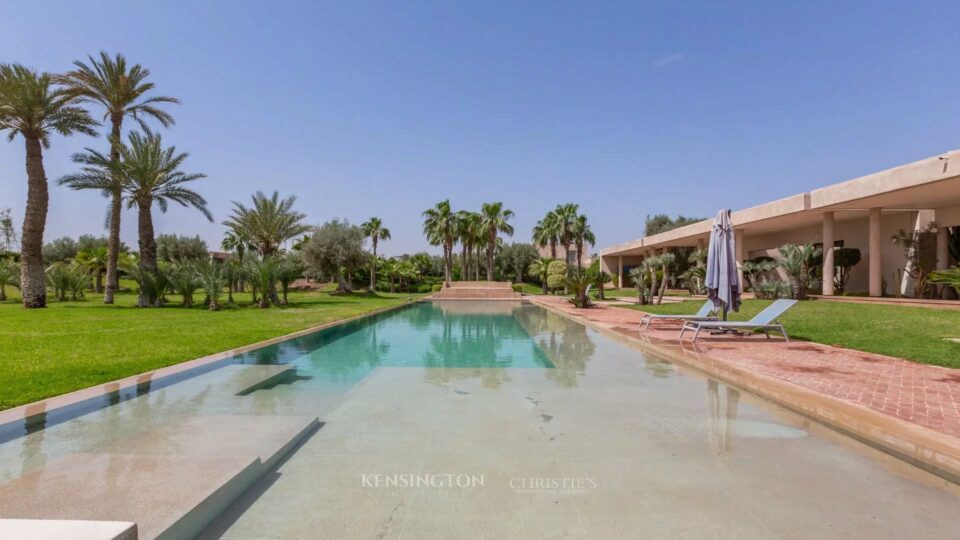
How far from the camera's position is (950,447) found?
3.40 m

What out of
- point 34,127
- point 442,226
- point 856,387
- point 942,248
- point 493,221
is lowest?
point 856,387

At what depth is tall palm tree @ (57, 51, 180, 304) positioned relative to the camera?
2077 cm

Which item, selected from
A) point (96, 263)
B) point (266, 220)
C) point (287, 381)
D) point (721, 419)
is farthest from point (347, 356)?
point (96, 263)

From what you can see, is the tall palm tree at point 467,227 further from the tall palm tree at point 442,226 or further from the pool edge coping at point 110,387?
the pool edge coping at point 110,387

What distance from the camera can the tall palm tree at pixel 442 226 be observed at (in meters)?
42.9

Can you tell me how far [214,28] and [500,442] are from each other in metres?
12.9

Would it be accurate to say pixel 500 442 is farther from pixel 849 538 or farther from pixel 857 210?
pixel 857 210

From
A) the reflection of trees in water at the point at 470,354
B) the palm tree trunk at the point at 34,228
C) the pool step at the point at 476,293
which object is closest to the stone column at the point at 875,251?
the reflection of trees in water at the point at 470,354

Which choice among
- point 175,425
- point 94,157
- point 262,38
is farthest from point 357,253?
point 175,425

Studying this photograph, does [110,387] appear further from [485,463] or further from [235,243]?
[235,243]

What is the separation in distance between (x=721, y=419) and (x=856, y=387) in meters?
2.07

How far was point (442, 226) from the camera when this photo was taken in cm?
4281

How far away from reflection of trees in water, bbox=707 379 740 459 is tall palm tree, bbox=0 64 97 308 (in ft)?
88.5

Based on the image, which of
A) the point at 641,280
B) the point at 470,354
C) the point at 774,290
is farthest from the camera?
the point at 641,280
